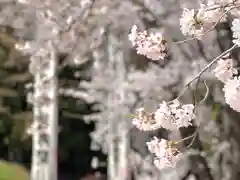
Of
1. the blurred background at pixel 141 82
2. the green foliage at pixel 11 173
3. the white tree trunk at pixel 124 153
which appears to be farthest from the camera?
the green foliage at pixel 11 173

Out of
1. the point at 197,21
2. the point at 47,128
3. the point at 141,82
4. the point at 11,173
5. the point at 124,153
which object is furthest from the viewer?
the point at 11,173

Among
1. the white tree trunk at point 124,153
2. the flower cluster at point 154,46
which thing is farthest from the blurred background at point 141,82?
the flower cluster at point 154,46

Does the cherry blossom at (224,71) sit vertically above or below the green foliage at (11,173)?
above

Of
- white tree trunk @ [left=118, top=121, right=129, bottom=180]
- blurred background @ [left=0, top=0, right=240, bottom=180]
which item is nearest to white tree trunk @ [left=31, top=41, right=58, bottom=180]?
blurred background @ [left=0, top=0, right=240, bottom=180]

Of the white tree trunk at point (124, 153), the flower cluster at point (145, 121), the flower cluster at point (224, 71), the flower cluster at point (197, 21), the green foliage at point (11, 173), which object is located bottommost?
the green foliage at point (11, 173)

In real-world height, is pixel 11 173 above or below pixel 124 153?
below

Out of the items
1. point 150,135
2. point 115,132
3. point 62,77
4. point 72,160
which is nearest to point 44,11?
point 150,135

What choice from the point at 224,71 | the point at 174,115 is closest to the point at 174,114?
the point at 174,115

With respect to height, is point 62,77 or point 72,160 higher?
point 62,77

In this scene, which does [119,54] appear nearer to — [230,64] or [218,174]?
[218,174]

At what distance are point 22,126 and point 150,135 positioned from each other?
131 inches

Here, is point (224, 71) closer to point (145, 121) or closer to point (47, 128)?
point (145, 121)

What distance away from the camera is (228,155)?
2.60 metres

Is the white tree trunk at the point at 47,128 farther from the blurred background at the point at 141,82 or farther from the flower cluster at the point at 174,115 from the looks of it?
the flower cluster at the point at 174,115
